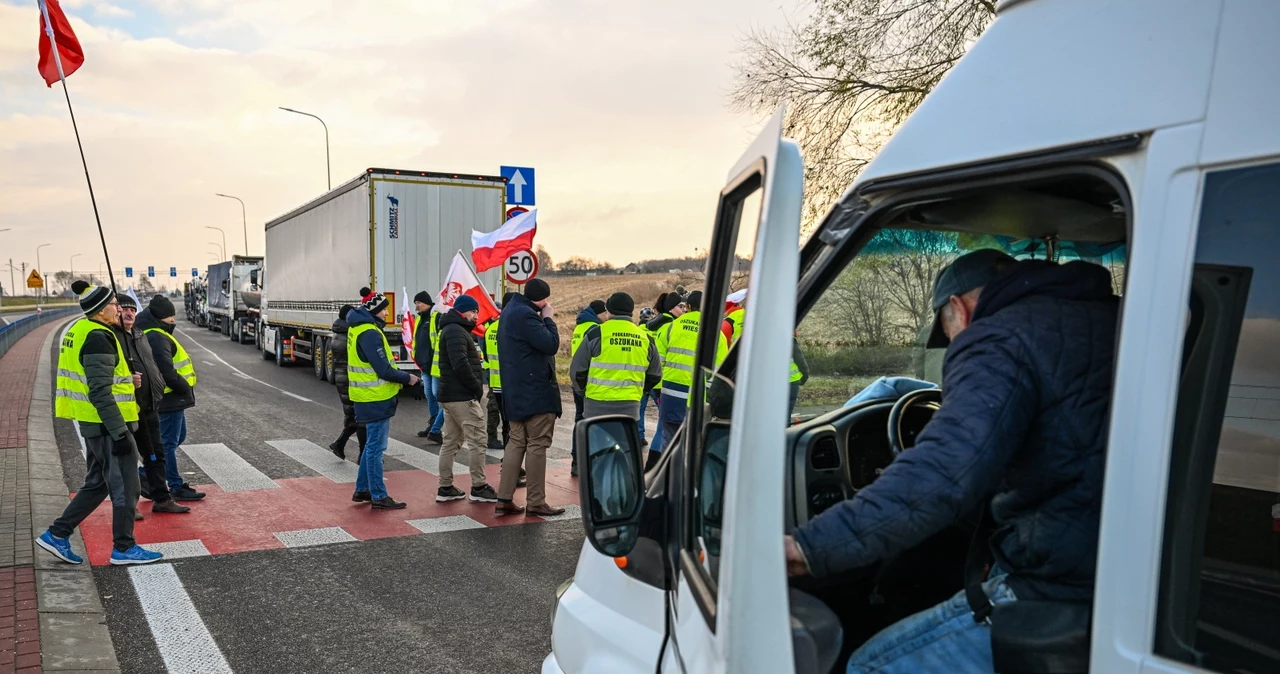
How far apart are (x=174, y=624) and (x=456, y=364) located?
342 cm

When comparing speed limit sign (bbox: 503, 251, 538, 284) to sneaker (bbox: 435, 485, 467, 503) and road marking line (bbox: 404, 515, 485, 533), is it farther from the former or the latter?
road marking line (bbox: 404, 515, 485, 533)

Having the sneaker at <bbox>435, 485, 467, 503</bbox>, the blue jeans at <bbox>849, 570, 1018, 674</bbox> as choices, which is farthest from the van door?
the sneaker at <bbox>435, 485, 467, 503</bbox>

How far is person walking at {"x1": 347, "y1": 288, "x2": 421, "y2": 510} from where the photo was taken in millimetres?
7488

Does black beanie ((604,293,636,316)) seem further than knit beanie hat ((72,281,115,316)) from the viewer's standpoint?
Yes

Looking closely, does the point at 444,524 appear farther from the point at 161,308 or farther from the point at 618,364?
the point at 161,308

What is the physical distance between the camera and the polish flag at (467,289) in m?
10.3

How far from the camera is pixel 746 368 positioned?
1366 millimetres

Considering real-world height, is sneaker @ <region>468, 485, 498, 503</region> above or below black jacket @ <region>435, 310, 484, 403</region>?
below

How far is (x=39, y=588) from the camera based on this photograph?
213 inches

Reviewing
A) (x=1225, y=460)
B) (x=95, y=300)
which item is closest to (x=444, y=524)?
(x=95, y=300)

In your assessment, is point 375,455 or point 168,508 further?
point 375,455

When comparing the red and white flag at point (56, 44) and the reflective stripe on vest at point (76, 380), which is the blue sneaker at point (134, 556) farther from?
the red and white flag at point (56, 44)

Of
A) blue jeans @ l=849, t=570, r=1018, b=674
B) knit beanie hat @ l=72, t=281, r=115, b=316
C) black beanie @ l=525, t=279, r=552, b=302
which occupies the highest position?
black beanie @ l=525, t=279, r=552, b=302

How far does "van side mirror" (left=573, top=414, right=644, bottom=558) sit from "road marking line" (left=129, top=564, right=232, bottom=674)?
3.27m
